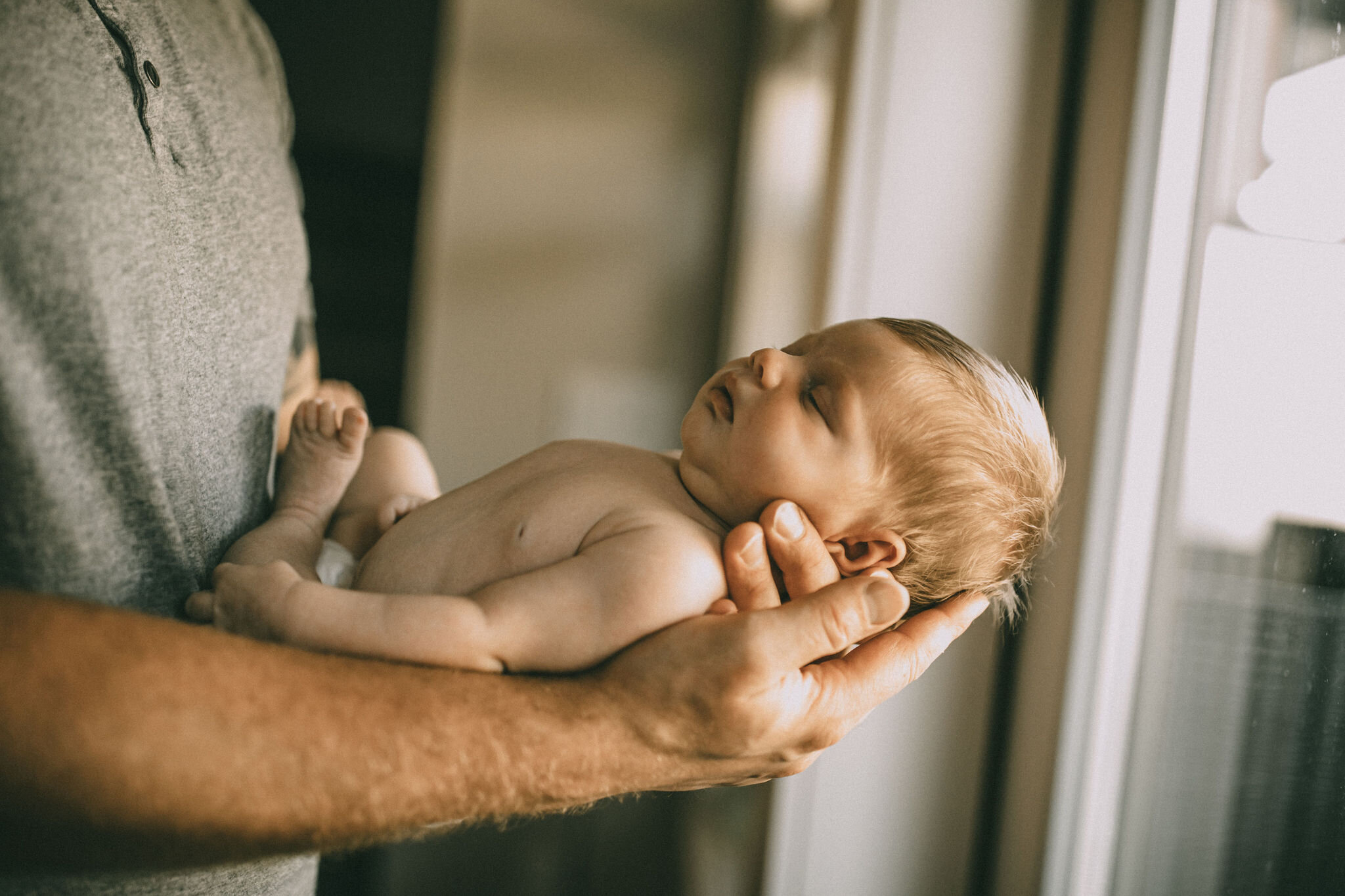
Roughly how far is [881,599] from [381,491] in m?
0.63

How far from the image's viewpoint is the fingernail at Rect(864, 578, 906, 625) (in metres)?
0.70

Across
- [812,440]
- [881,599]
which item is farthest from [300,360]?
[881,599]

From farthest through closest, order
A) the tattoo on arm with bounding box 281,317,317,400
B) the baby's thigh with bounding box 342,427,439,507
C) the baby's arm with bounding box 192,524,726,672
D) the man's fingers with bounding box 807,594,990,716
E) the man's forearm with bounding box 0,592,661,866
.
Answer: the tattoo on arm with bounding box 281,317,317,400, the baby's thigh with bounding box 342,427,439,507, the man's fingers with bounding box 807,594,990,716, the baby's arm with bounding box 192,524,726,672, the man's forearm with bounding box 0,592,661,866

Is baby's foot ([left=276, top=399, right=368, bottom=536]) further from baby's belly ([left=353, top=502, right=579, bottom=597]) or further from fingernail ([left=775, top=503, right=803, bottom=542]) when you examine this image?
fingernail ([left=775, top=503, right=803, bottom=542])

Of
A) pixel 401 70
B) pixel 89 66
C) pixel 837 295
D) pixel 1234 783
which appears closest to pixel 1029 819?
pixel 1234 783

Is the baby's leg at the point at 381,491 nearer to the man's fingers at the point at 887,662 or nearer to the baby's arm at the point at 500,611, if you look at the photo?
the baby's arm at the point at 500,611

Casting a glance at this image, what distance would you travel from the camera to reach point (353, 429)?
2.93 ft

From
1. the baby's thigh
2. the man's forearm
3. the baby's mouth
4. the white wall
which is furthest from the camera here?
the white wall

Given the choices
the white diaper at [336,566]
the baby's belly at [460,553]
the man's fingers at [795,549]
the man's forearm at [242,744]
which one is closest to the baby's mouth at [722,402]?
the man's fingers at [795,549]

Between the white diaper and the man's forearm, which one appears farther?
the white diaper

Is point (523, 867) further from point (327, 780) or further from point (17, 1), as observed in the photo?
point (17, 1)

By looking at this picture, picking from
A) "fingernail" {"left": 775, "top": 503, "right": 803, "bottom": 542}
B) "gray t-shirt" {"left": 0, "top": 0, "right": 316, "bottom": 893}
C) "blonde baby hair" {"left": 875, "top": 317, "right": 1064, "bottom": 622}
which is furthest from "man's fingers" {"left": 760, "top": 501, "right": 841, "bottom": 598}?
"gray t-shirt" {"left": 0, "top": 0, "right": 316, "bottom": 893}

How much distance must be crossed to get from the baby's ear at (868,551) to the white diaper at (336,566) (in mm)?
513

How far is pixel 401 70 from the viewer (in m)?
2.24
